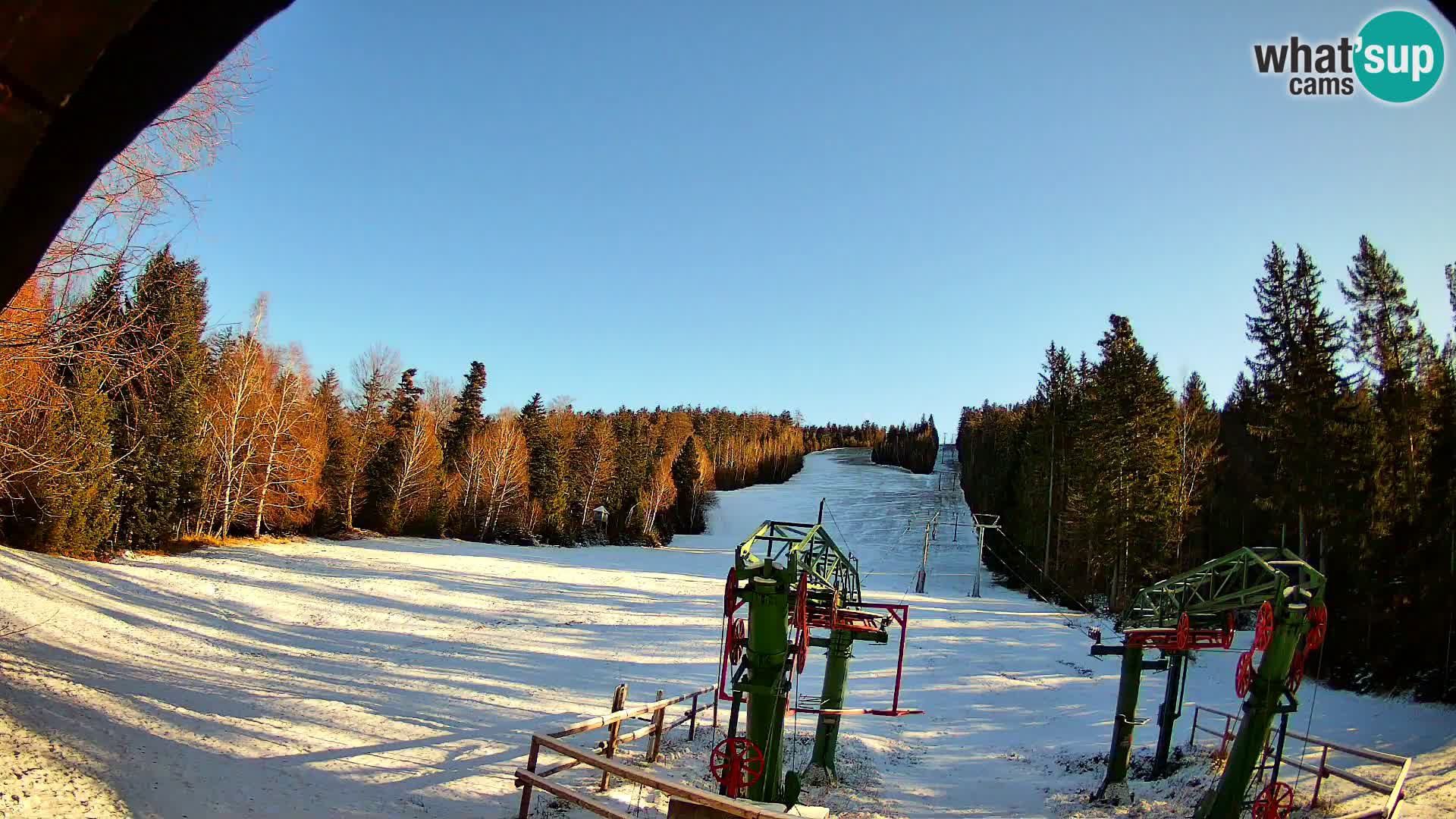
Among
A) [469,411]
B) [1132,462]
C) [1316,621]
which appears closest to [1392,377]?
[1132,462]

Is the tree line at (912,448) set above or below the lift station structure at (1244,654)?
above

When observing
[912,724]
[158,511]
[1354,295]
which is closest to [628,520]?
[158,511]

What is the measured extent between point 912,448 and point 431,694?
143736 millimetres

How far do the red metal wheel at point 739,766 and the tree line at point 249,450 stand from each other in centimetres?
931

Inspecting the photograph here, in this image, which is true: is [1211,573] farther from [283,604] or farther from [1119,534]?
[283,604]

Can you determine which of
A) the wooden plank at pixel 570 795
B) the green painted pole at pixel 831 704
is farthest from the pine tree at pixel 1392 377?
the wooden plank at pixel 570 795

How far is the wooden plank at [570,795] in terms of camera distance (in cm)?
890

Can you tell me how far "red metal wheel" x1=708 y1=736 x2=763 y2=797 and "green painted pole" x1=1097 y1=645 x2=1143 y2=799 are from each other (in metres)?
8.94

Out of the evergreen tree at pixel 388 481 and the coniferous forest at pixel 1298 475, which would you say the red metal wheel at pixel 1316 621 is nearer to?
the coniferous forest at pixel 1298 475

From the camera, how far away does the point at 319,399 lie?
56.3 m

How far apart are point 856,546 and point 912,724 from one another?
44961 mm

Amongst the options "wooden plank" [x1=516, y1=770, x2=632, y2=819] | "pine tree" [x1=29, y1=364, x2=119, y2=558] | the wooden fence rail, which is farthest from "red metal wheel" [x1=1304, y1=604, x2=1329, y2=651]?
"pine tree" [x1=29, y1=364, x2=119, y2=558]

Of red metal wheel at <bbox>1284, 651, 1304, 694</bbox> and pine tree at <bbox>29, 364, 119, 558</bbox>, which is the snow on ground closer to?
pine tree at <bbox>29, 364, 119, 558</bbox>

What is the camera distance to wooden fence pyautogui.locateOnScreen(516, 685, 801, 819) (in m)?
4.11
